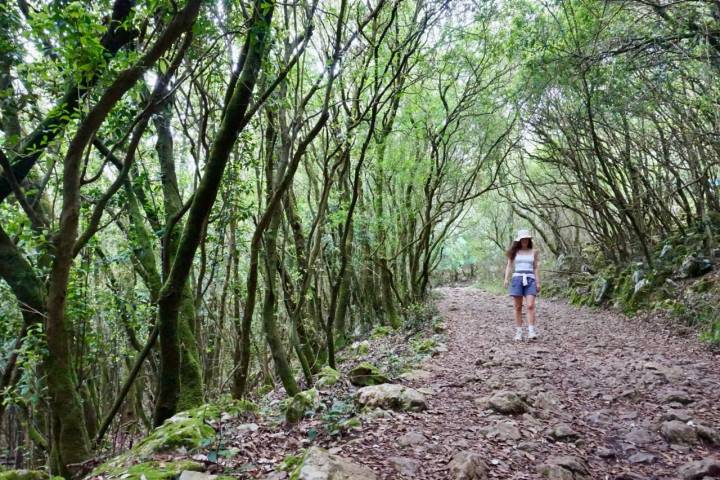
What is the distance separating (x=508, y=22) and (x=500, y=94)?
253 cm

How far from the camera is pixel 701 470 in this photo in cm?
295

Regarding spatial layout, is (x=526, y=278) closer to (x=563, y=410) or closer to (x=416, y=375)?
(x=416, y=375)

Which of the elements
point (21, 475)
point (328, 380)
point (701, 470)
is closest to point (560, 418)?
point (701, 470)

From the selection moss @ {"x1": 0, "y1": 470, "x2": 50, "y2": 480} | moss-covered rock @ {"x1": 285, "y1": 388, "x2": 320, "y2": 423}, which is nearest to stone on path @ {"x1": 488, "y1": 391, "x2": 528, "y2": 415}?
moss-covered rock @ {"x1": 285, "y1": 388, "x2": 320, "y2": 423}

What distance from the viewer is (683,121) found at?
9.16 metres

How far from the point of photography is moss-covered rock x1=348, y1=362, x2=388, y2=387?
558cm

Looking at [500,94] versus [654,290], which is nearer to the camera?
[654,290]

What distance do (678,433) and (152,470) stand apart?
413 centimetres

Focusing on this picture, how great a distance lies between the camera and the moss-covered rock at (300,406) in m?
4.39

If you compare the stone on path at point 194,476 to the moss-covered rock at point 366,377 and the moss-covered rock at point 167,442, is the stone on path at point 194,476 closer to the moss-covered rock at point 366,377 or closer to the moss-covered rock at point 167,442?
the moss-covered rock at point 167,442

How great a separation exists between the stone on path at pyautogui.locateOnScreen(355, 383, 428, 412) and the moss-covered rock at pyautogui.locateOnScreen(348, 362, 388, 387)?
0.77 metres

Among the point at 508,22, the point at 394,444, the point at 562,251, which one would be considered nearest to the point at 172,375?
the point at 394,444

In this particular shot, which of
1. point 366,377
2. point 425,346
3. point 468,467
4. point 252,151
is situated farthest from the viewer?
point 425,346

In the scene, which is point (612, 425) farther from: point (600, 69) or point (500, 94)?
point (500, 94)
